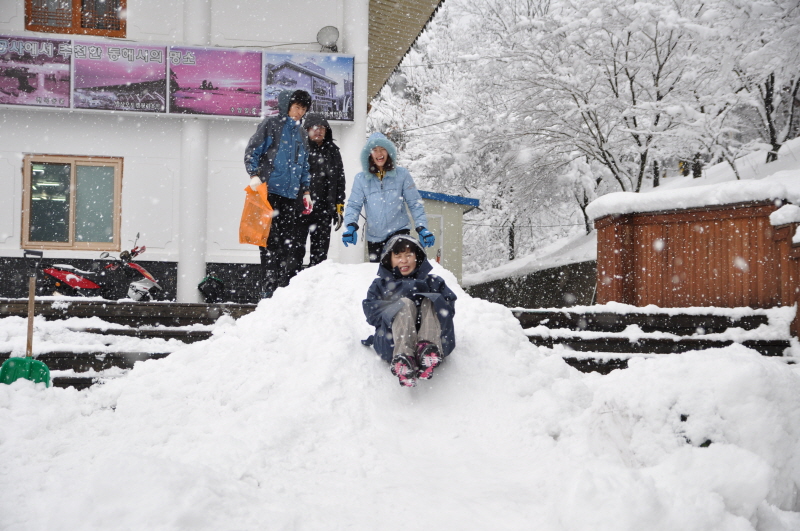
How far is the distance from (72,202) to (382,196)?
20.5ft

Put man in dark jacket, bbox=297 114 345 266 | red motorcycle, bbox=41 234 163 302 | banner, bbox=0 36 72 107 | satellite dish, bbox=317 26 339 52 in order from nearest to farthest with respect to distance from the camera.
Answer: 1. man in dark jacket, bbox=297 114 345 266
2. red motorcycle, bbox=41 234 163 302
3. banner, bbox=0 36 72 107
4. satellite dish, bbox=317 26 339 52

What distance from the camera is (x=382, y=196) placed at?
555 cm

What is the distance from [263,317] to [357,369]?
3.79 ft

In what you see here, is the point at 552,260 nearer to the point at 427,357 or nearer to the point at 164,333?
the point at 164,333

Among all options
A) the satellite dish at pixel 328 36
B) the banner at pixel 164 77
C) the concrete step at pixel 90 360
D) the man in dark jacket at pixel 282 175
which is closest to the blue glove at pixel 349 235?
the man in dark jacket at pixel 282 175

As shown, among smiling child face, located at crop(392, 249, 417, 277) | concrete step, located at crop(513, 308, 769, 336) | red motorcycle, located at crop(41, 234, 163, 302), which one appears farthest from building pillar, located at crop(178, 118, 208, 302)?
smiling child face, located at crop(392, 249, 417, 277)

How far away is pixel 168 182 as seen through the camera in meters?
9.27

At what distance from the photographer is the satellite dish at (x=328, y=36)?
9305mm

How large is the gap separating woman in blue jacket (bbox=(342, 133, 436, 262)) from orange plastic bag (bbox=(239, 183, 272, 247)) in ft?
2.57

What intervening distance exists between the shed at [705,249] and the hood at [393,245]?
4060mm

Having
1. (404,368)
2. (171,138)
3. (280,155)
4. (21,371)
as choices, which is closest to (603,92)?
(171,138)

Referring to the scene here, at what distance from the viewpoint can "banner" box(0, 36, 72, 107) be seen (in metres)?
8.72

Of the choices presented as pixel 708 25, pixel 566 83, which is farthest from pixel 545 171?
pixel 708 25

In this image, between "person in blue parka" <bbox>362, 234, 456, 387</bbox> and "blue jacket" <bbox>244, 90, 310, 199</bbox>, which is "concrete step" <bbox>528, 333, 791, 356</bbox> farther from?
"blue jacket" <bbox>244, 90, 310, 199</bbox>
